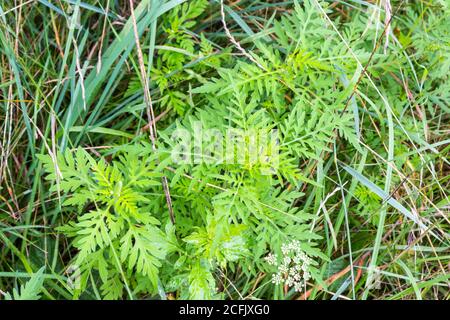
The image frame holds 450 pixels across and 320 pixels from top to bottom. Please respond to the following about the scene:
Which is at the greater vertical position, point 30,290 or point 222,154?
point 222,154

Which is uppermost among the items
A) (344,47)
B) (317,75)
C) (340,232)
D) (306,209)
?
(344,47)

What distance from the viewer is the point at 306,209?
2562 mm

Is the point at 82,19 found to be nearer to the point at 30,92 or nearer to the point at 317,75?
the point at 30,92

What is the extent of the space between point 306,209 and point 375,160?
52 cm

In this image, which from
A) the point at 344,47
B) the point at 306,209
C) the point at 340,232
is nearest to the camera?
the point at 344,47

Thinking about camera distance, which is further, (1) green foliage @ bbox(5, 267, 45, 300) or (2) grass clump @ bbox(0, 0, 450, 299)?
(2) grass clump @ bbox(0, 0, 450, 299)

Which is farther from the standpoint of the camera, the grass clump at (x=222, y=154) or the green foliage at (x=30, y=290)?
the grass clump at (x=222, y=154)

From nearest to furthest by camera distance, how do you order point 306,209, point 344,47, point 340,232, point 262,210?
point 262,210 < point 344,47 < point 306,209 < point 340,232

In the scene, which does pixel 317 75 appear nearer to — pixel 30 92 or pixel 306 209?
pixel 306 209
